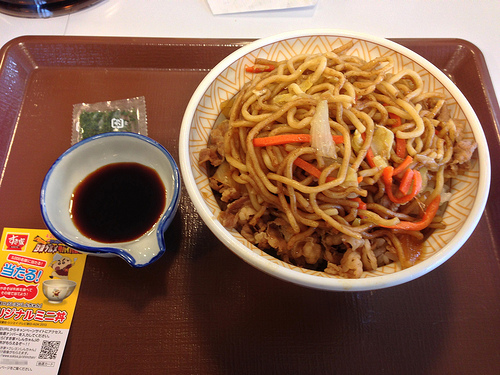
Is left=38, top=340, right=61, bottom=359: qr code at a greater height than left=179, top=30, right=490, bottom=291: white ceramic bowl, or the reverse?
left=179, top=30, right=490, bottom=291: white ceramic bowl

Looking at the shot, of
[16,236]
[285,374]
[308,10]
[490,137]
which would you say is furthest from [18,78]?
[490,137]

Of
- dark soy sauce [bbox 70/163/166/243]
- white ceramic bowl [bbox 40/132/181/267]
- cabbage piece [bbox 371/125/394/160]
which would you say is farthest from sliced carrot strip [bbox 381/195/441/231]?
dark soy sauce [bbox 70/163/166/243]

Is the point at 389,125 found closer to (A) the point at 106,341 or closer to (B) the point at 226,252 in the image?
(B) the point at 226,252

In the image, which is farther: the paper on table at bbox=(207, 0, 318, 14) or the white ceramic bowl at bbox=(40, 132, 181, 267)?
the paper on table at bbox=(207, 0, 318, 14)

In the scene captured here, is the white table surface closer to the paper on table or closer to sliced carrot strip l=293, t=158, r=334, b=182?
the paper on table

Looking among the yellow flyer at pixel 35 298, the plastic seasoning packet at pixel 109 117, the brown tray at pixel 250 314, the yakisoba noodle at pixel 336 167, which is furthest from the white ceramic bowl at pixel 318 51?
the yellow flyer at pixel 35 298

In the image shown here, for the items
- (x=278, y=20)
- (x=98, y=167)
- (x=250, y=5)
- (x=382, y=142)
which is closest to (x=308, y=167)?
(x=382, y=142)
